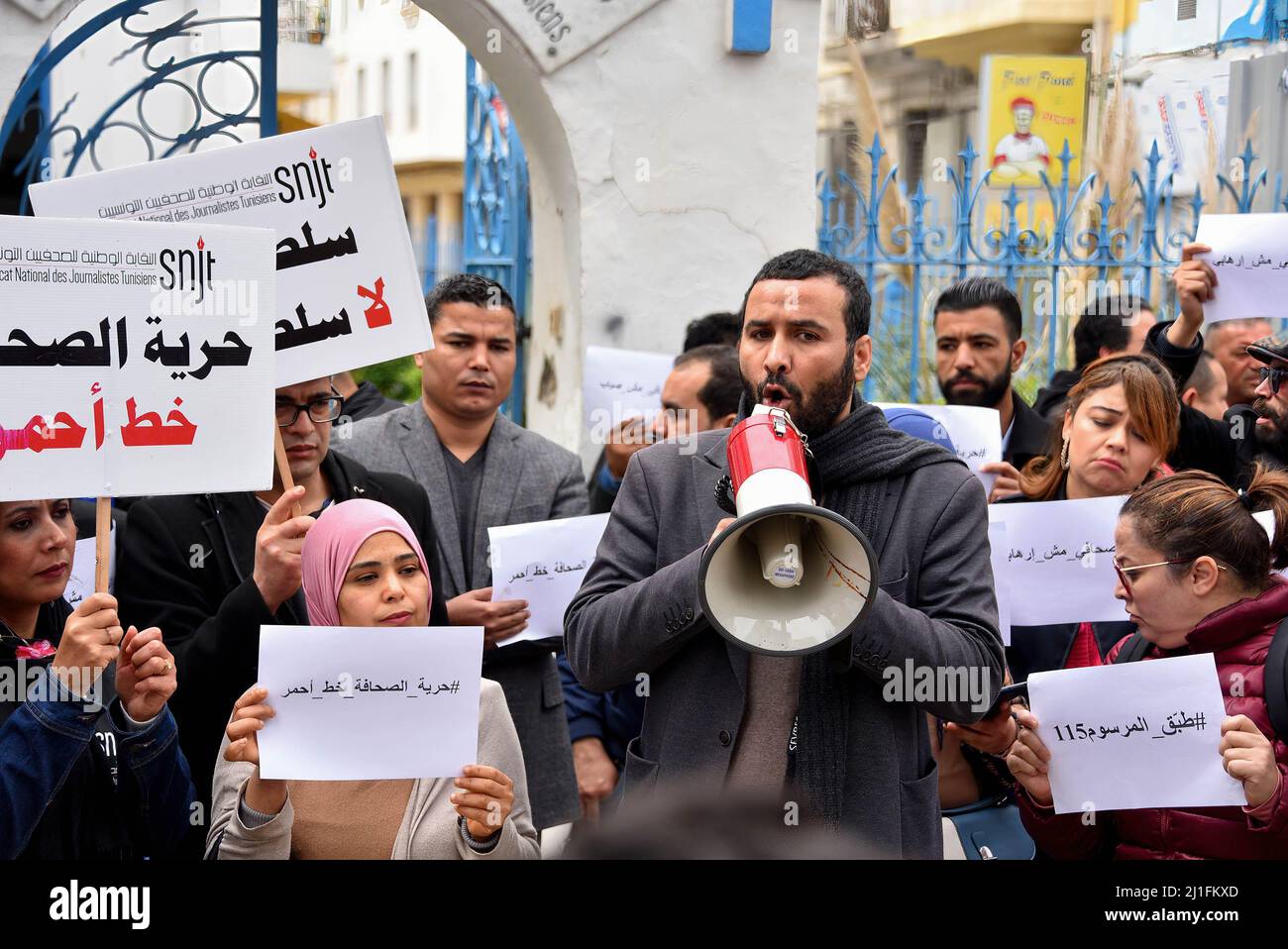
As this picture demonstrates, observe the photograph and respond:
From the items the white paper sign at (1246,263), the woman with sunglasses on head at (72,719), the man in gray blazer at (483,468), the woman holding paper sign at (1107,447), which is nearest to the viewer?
Result: the woman with sunglasses on head at (72,719)

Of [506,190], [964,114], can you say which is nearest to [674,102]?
[506,190]

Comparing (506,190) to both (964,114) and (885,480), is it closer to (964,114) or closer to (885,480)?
(885,480)

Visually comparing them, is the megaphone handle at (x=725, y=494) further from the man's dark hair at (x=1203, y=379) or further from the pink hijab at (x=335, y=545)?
the man's dark hair at (x=1203, y=379)

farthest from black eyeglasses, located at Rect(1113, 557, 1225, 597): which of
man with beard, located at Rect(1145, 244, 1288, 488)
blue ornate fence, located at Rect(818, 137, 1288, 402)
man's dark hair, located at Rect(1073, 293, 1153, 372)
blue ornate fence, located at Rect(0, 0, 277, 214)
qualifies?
blue ornate fence, located at Rect(818, 137, 1288, 402)

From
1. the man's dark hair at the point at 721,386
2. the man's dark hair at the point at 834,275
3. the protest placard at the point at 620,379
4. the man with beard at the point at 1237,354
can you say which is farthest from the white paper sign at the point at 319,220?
the man with beard at the point at 1237,354

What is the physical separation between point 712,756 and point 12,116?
385 centimetres

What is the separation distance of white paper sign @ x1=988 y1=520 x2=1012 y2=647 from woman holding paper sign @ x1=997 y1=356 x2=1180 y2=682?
0.12m

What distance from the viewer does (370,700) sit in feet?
10.2

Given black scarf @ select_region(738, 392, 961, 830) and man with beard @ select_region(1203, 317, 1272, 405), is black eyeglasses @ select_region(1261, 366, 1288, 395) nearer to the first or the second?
man with beard @ select_region(1203, 317, 1272, 405)

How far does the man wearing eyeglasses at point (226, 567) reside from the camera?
11.1 ft

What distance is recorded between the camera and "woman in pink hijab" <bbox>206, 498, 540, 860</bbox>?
119 inches

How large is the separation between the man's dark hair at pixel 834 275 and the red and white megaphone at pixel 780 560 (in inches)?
15.5

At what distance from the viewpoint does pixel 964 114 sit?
74.4ft
